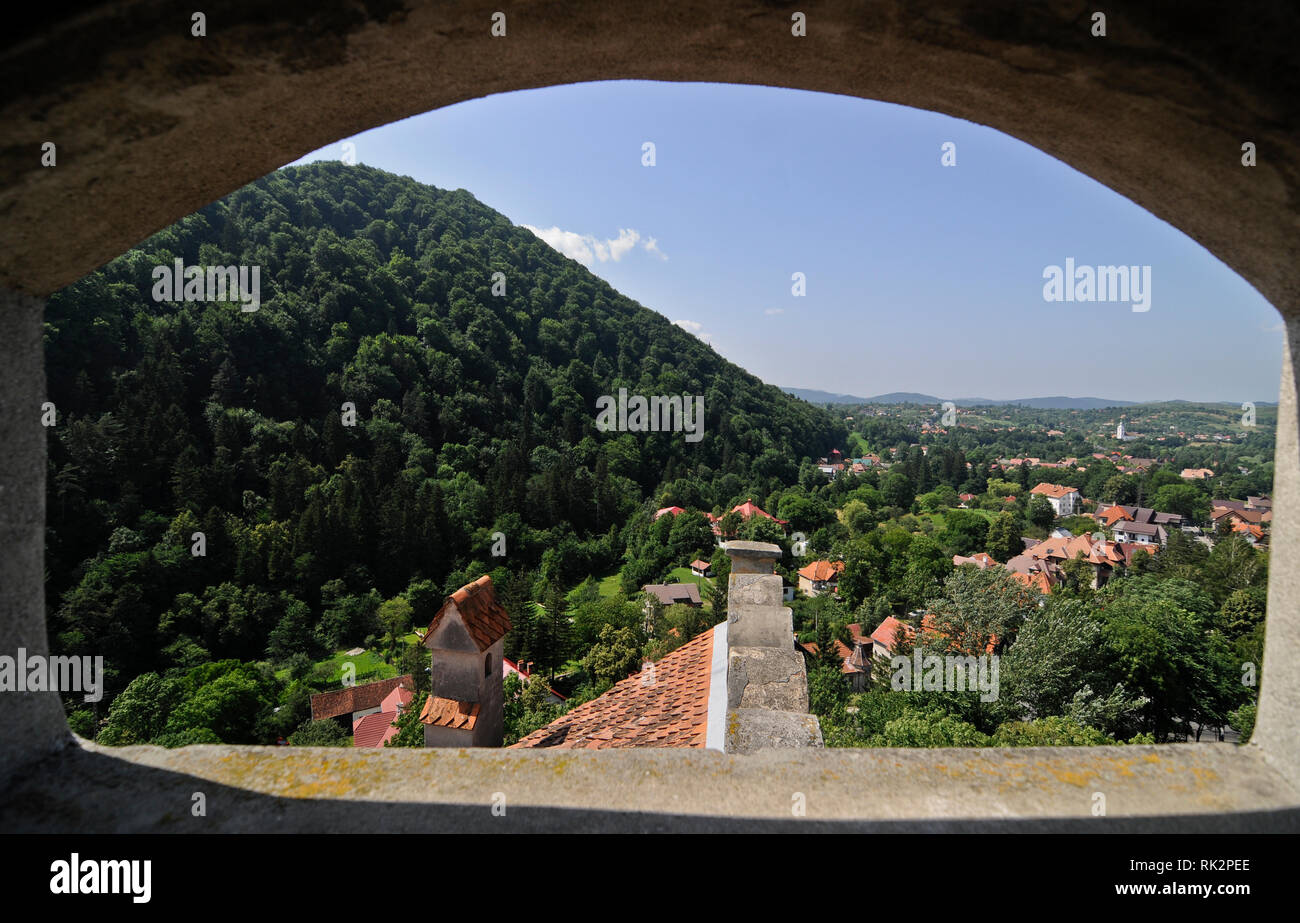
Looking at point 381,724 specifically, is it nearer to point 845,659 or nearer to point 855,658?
point 845,659

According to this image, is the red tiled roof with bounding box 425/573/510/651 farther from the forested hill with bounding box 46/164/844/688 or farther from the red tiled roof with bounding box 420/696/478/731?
the forested hill with bounding box 46/164/844/688

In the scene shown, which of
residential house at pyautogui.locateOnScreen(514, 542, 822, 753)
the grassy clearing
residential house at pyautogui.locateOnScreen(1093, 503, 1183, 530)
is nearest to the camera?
residential house at pyautogui.locateOnScreen(514, 542, 822, 753)

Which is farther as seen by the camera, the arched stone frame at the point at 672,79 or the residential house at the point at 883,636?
the residential house at the point at 883,636

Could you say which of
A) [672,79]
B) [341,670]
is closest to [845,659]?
[341,670]

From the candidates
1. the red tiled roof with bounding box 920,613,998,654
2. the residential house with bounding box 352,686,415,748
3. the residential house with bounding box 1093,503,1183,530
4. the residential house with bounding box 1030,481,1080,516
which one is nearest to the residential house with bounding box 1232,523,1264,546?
→ the residential house with bounding box 1093,503,1183,530

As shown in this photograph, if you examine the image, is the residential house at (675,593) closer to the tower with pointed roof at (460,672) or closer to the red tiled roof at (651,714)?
the red tiled roof at (651,714)

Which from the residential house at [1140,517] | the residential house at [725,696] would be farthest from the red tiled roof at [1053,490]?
the residential house at [725,696]
